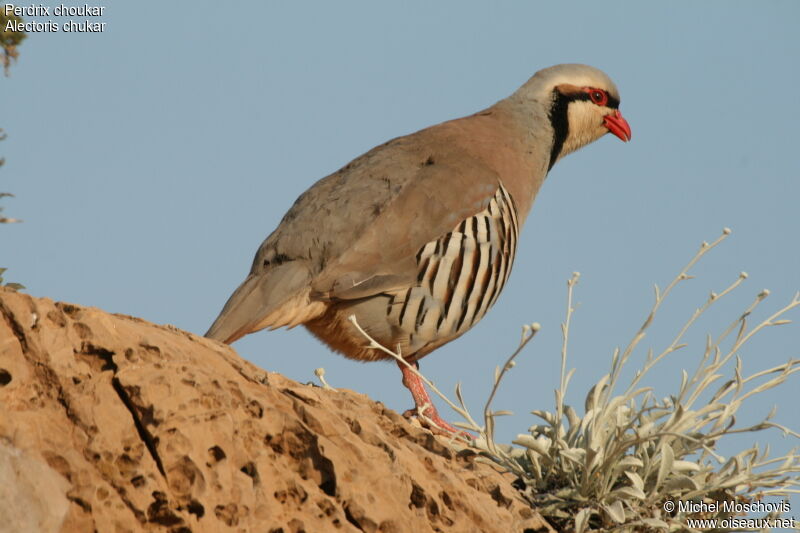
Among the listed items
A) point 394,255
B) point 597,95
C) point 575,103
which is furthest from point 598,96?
point 394,255

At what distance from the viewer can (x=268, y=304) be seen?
624cm

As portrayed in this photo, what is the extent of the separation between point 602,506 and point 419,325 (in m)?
2.61

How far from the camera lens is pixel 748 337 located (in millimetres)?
4469

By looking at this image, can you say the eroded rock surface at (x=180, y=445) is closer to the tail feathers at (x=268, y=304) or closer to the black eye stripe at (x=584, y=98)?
the tail feathers at (x=268, y=304)

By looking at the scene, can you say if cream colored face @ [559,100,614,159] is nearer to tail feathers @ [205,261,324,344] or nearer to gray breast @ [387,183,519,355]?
gray breast @ [387,183,519,355]

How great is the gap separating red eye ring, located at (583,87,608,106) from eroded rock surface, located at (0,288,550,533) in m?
5.28

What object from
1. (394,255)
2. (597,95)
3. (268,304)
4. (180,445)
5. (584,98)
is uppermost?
(597,95)

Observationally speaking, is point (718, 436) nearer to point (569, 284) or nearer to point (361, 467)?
point (569, 284)

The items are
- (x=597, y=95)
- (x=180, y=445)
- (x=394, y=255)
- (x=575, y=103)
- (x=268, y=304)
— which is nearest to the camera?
(x=180, y=445)

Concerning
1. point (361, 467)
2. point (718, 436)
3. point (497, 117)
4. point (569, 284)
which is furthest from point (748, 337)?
point (497, 117)

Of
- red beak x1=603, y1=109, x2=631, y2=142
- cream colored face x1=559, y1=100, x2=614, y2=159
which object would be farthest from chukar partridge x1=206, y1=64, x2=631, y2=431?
red beak x1=603, y1=109, x2=631, y2=142

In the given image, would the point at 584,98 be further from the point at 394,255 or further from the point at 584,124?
the point at 394,255

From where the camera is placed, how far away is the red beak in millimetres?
8812

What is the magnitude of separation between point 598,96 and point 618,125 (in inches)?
13.1
